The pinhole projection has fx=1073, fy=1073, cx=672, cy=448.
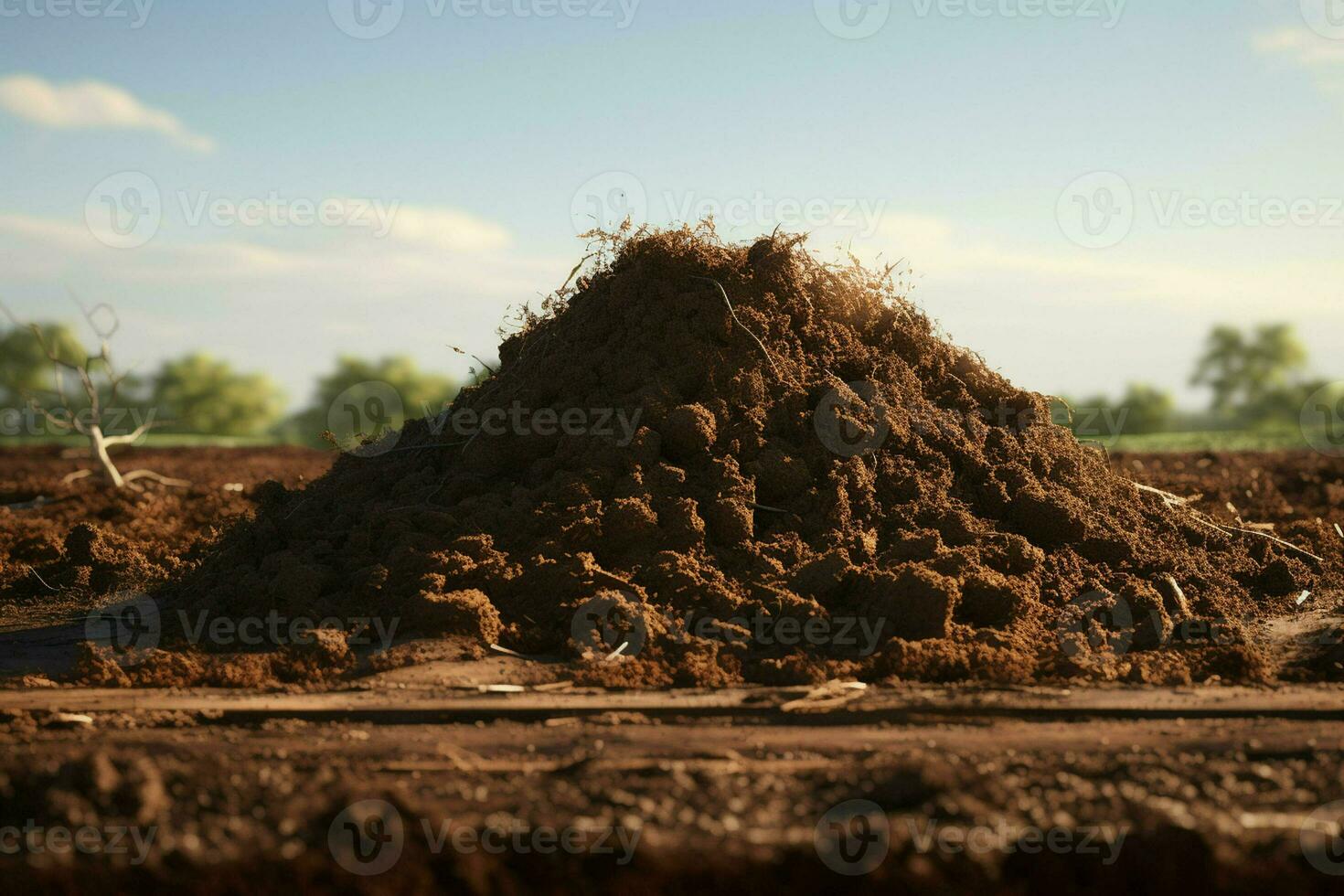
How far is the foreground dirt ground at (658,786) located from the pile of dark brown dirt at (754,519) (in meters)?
0.63

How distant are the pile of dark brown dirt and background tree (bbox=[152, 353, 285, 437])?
164ft

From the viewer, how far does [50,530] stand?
11.8m

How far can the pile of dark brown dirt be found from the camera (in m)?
6.78

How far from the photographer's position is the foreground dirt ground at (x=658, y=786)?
3713 millimetres

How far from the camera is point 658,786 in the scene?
4.43 m

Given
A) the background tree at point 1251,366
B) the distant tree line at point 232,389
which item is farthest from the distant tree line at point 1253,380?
the distant tree line at point 232,389

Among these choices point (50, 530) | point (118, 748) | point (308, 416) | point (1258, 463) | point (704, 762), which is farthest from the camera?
point (308, 416)

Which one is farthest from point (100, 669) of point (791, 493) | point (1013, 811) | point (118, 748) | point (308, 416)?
point (308, 416)

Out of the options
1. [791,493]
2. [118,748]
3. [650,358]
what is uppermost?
[650,358]

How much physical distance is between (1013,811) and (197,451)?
91.6 ft

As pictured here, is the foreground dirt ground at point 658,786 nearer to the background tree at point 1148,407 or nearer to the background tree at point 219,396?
the background tree at point 1148,407

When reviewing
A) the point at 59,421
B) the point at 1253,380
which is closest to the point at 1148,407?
the point at 1253,380

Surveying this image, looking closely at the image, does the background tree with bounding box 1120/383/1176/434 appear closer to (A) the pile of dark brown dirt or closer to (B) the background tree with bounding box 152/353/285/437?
(A) the pile of dark brown dirt

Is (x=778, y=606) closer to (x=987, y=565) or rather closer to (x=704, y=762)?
(x=987, y=565)
